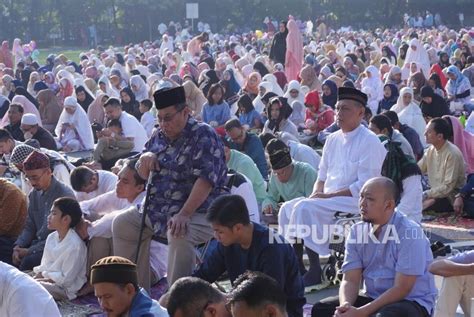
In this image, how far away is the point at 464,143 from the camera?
34.1ft

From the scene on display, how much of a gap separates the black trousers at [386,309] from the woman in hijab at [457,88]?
1261 centimetres

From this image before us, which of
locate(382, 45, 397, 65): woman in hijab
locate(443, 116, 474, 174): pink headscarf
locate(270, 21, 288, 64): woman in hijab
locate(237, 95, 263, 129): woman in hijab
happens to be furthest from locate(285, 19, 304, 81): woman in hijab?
locate(443, 116, 474, 174): pink headscarf

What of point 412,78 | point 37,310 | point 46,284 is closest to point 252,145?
point 46,284

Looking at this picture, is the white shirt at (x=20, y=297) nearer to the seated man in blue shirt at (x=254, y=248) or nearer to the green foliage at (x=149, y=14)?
the seated man in blue shirt at (x=254, y=248)

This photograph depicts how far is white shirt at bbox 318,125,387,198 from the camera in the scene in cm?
714

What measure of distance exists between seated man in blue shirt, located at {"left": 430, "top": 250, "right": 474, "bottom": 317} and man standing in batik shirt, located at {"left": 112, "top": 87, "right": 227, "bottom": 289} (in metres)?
1.36

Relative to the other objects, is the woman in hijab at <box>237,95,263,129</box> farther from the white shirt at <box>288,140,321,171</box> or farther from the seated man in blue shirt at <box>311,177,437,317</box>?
the seated man in blue shirt at <box>311,177,437,317</box>

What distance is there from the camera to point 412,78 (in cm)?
1697

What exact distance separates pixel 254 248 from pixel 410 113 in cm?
875

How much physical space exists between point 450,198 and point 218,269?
15.3 feet

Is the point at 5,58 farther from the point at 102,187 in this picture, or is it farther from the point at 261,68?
the point at 102,187

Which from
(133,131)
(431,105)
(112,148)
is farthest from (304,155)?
(431,105)

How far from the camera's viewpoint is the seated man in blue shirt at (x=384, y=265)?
518 cm

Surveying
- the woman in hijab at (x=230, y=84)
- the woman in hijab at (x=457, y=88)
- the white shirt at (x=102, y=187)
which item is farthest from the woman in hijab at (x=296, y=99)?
the white shirt at (x=102, y=187)
